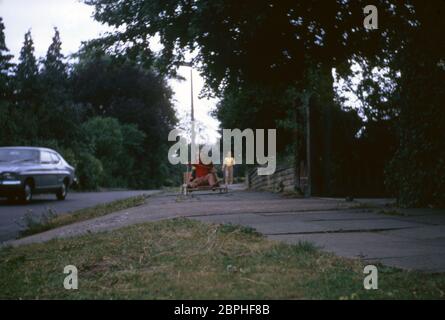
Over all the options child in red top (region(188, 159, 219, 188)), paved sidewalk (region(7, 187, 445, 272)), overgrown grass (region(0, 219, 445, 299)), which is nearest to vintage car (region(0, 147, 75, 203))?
child in red top (region(188, 159, 219, 188))

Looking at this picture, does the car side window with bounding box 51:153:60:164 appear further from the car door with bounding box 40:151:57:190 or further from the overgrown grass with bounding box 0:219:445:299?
the overgrown grass with bounding box 0:219:445:299

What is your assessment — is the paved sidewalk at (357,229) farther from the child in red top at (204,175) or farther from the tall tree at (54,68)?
the tall tree at (54,68)

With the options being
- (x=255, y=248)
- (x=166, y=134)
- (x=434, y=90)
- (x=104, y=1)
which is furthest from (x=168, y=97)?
(x=255, y=248)

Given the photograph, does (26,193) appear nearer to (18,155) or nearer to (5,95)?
(18,155)

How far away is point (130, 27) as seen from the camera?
9.86m

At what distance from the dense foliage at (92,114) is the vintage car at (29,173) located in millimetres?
3209

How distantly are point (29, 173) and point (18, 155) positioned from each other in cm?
103

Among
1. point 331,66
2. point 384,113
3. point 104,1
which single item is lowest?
point 384,113

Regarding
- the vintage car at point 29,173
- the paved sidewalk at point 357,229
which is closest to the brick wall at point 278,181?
the paved sidewalk at point 357,229

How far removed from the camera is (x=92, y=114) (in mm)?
43125

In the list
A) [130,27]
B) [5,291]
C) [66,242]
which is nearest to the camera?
[5,291]

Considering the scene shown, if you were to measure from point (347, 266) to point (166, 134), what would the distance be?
136 ft

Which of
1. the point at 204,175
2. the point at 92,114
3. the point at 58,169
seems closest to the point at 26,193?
the point at 58,169
